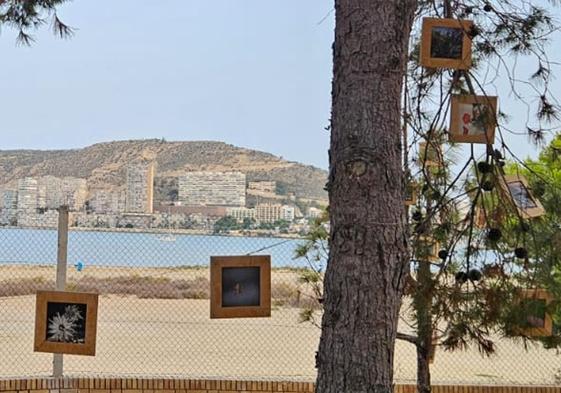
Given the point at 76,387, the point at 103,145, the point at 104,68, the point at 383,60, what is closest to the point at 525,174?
the point at 383,60

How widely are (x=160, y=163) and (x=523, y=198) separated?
5.27m

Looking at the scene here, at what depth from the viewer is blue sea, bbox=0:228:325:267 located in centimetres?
334

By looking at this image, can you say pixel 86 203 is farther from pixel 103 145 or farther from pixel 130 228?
pixel 103 145

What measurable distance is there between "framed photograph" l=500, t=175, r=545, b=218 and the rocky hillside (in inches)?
62.9

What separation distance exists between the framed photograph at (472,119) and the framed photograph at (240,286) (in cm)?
79

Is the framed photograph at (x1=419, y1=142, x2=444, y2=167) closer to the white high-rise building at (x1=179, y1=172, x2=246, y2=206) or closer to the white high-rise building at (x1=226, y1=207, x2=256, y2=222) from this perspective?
the white high-rise building at (x1=226, y1=207, x2=256, y2=222)

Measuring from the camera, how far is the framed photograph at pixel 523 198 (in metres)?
2.05

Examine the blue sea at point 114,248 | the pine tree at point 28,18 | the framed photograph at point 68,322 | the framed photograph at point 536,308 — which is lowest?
the framed photograph at point 68,322

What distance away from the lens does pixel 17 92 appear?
285 inches

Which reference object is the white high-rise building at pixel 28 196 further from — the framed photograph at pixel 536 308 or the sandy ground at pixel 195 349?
the framed photograph at pixel 536 308

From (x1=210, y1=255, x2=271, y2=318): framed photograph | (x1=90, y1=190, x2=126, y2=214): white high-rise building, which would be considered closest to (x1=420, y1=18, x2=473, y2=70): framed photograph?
(x1=210, y1=255, x2=271, y2=318): framed photograph

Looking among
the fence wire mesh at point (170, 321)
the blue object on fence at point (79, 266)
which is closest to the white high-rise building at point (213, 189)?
the fence wire mesh at point (170, 321)

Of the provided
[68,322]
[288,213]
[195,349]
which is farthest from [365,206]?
[195,349]

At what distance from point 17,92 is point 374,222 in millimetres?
6747
